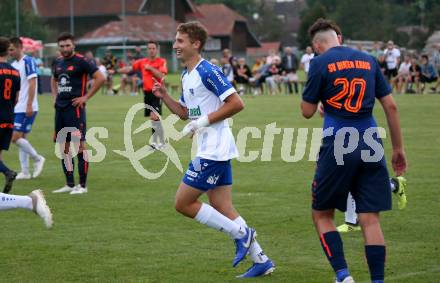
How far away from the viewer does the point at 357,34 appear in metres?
83.9

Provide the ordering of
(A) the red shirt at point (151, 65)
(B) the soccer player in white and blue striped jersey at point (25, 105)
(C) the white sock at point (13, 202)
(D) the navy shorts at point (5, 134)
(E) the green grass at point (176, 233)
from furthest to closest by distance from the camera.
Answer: (A) the red shirt at point (151, 65) < (B) the soccer player in white and blue striped jersey at point (25, 105) < (D) the navy shorts at point (5, 134) < (C) the white sock at point (13, 202) < (E) the green grass at point (176, 233)

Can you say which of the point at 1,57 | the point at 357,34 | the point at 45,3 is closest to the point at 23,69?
the point at 1,57

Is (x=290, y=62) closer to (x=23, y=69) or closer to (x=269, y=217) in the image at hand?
(x=23, y=69)

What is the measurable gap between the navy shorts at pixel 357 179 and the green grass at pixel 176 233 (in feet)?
3.29

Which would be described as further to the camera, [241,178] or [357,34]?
[357,34]

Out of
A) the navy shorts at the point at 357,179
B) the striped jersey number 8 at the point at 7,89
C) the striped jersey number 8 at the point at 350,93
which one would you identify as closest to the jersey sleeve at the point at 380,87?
the striped jersey number 8 at the point at 350,93

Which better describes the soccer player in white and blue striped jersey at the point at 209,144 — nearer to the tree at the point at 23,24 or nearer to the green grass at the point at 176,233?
the green grass at the point at 176,233

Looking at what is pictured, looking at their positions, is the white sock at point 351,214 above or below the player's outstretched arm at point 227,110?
below

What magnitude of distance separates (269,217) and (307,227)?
72 centimetres

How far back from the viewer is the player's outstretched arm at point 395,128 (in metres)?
6.39

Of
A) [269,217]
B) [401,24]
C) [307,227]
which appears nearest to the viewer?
[307,227]

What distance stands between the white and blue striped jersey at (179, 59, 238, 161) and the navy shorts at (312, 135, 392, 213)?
1028mm

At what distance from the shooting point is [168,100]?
7441 millimetres

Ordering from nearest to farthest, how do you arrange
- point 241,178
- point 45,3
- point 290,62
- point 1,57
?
1. point 1,57
2. point 241,178
3. point 290,62
4. point 45,3
